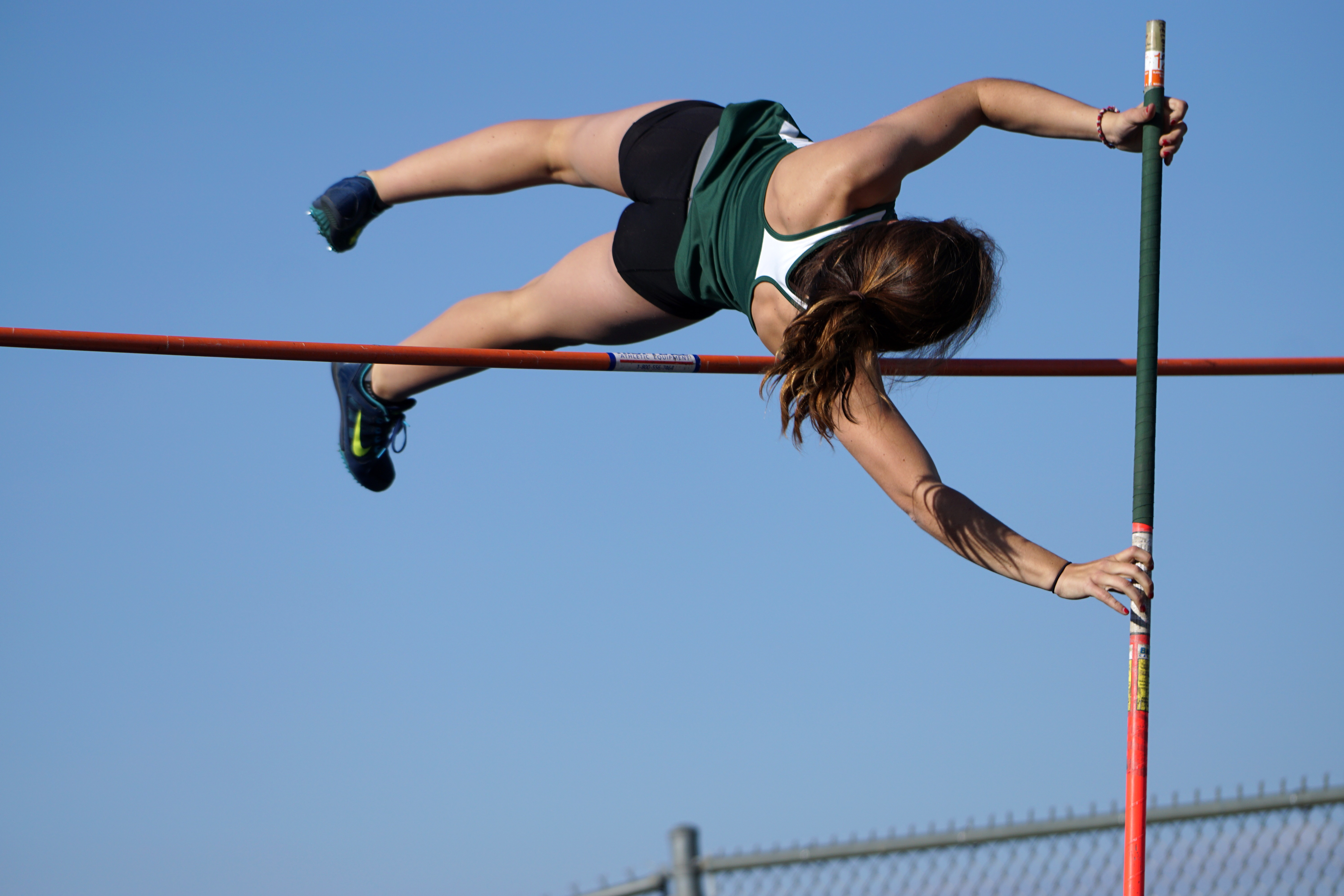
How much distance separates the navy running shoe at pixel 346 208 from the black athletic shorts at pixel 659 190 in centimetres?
81

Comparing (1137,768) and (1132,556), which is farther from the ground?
(1132,556)

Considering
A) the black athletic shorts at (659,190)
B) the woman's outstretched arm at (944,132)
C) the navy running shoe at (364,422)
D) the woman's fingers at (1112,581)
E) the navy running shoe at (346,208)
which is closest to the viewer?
the woman's fingers at (1112,581)

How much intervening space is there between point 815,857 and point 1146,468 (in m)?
1.17

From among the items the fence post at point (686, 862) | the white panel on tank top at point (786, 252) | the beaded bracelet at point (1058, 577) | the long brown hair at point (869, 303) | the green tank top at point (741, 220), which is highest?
the green tank top at point (741, 220)

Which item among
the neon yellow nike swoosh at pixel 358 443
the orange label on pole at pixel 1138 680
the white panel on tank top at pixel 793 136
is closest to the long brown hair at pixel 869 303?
the white panel on tank top at pixel 793 136

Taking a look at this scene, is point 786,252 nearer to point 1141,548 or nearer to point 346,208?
point 1141,548

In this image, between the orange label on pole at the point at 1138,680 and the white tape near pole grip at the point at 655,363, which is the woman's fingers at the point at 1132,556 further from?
the white tape near pole grip at the point at 655,363

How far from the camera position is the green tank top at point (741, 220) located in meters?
3.07

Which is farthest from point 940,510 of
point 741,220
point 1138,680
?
point 741,220

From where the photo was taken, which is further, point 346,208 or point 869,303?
point 346,208

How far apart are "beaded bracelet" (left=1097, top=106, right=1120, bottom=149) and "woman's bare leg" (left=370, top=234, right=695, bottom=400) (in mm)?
1120

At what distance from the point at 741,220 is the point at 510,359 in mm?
747

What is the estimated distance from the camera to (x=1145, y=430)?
3.21 m

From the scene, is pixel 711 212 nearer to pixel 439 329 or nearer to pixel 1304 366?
pixel 439 329
